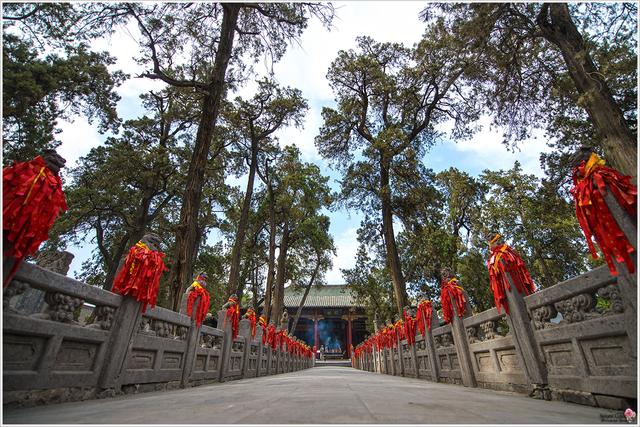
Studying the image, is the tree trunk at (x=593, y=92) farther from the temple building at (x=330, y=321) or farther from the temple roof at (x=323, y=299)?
the temple roof at (x=323, y=299)

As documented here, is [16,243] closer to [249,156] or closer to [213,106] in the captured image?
[213,106]

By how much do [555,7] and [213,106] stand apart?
26.4 ft

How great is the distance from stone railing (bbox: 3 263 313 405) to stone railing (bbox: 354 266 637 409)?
5.39m

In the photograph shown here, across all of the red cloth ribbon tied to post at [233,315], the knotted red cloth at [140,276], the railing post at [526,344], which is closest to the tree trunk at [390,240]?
the red cloth ribbon tied to post at [233,315]

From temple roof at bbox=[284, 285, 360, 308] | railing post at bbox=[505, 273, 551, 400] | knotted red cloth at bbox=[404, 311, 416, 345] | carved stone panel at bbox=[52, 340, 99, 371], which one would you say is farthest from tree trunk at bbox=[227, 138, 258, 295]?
temple roof at bbox=[284, 285, 360, 308]

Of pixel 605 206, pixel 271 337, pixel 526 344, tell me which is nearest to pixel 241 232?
pixel 271 337

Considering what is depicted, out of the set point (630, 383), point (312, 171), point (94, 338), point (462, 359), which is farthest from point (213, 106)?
point (312, 171)

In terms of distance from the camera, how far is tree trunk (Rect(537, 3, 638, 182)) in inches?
236

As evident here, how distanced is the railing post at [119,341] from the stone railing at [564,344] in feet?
17.5

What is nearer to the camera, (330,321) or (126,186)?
(126,186)

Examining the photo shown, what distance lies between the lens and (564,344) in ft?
12.7

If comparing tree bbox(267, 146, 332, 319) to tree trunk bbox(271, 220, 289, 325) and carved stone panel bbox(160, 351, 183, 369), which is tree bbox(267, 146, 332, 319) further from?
carved stone panel bbox(160, 351, 183, 369)

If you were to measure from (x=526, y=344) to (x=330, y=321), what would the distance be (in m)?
37.4

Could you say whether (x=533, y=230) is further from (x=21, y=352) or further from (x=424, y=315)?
(x=21, y=352)
